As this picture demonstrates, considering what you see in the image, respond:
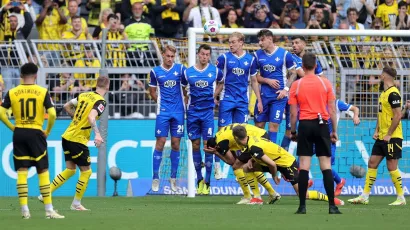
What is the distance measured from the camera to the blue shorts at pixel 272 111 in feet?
61.5

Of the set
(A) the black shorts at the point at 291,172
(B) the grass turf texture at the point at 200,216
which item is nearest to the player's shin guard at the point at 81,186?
(B) the grass turf texture at the point at 200,216

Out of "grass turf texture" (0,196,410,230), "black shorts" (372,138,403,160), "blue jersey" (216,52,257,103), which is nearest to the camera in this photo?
"grass turf texture" (0,196,410,230)

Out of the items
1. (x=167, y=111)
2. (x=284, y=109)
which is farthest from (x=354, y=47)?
(x=167, y=111)

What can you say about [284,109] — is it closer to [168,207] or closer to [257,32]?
[257,32]

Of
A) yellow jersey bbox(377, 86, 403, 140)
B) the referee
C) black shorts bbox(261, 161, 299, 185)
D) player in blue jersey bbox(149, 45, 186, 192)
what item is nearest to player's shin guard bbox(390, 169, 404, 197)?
yellow jersey bbox(377, 86, 403, 140)

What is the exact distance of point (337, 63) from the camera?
68.2ft

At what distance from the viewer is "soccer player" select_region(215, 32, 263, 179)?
18547 millimetres

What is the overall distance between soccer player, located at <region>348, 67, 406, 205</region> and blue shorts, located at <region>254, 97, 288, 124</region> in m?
2.47

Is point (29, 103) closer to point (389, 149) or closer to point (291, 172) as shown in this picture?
point (291, 172)

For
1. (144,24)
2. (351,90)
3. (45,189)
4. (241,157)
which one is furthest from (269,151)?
(144,24)

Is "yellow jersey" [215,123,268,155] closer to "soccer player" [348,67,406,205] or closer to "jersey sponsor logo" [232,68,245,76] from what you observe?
"soccer player" [348,67,406,205]

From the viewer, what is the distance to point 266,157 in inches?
612

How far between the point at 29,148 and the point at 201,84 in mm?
5908

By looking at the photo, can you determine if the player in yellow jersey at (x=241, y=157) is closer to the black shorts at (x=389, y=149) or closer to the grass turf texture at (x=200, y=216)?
the grass turf texture at (x=200, y=216)
